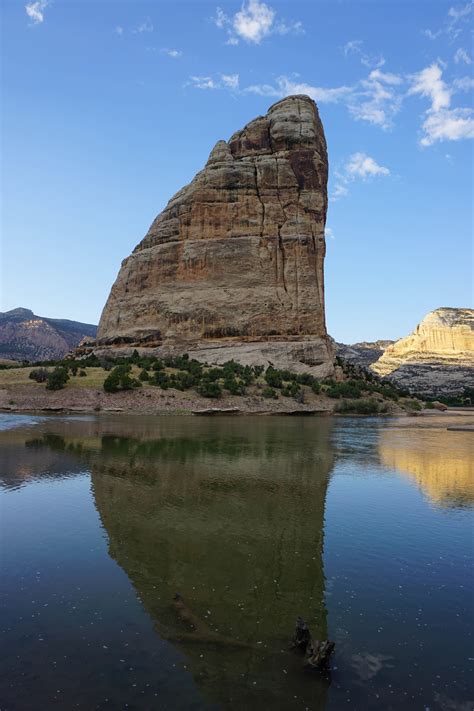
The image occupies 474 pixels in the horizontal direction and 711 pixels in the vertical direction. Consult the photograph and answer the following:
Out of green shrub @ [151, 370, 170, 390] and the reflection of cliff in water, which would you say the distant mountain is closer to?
green shrub @ [151, 370, 170, 390]

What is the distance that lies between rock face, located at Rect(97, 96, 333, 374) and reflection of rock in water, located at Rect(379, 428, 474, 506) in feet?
120

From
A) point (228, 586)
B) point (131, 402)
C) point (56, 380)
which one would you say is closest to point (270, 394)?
A: point (131, 402)

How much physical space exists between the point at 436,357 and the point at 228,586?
148 metres

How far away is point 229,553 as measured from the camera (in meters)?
9.53

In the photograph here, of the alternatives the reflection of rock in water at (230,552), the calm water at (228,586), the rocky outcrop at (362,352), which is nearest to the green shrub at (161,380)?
the reflection of rock in water at (230,552)

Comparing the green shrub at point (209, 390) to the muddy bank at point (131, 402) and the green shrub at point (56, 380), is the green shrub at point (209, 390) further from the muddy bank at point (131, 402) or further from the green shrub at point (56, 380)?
the green shrub at point (56, 380)

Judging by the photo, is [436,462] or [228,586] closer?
[228,586]

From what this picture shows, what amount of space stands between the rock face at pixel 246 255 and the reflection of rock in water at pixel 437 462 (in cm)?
3672

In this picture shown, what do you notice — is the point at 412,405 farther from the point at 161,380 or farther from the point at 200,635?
the point at 200,635

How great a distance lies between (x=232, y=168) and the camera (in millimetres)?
76438

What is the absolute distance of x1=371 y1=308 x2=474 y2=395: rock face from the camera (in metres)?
123

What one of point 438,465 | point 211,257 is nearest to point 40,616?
point 438,465

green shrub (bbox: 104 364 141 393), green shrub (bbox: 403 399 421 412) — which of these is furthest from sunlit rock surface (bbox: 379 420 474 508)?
green shrub (bbox: 403 399 421 412)

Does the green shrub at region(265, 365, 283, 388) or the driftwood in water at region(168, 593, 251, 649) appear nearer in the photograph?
the driftwood in water at region(168, 593, 251, 649)
